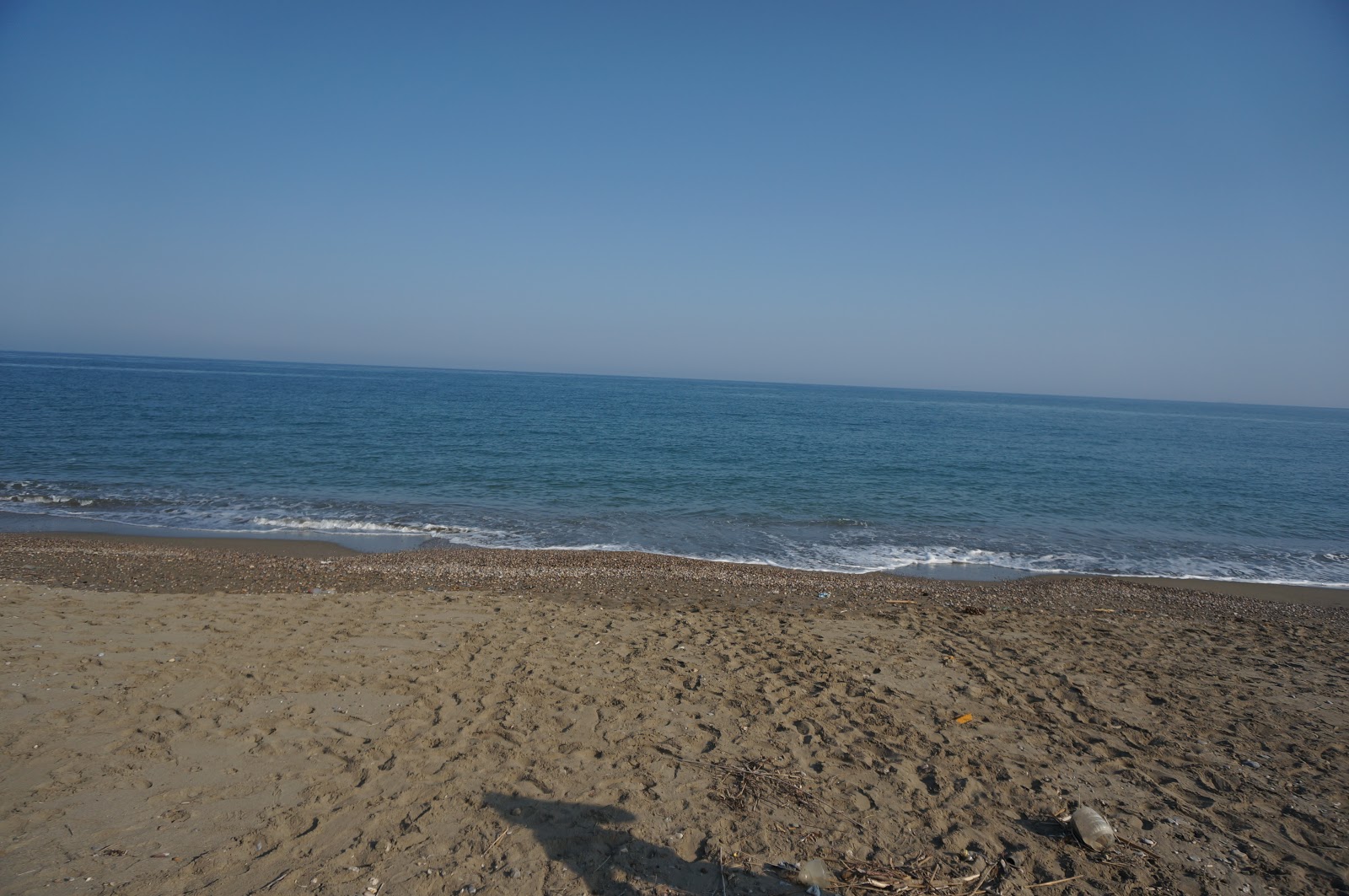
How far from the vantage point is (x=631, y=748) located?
5375 millimetres

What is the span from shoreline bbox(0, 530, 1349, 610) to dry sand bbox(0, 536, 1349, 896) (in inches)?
147

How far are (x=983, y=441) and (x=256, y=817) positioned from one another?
4459cm

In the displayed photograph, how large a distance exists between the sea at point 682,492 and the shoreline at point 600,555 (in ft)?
1.77

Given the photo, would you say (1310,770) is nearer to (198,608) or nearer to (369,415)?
(198,608)

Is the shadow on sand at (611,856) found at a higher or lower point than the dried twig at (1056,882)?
lower

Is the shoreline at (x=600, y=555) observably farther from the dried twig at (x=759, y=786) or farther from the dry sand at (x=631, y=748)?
the dried twig at (x=759, y=786)

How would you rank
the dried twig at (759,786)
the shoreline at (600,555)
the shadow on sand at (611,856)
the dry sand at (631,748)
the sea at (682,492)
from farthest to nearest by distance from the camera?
1. the sea at (682,492)
2. the shoreline at (600,555)
3. the dried twig at (759,786)
4. the dry sand at (631,748)
5. the shadow on sand at (611,856)

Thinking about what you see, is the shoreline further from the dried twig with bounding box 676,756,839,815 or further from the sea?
the dried twig with bounding box 676,756,839,815

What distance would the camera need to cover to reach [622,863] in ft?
13.4

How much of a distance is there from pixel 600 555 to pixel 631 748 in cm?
859

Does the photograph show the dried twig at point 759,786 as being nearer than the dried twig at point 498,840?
No

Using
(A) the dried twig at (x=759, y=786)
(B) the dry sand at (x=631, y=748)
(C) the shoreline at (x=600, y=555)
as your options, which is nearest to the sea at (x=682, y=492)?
(C) the shoreline at (x=600, y=555)

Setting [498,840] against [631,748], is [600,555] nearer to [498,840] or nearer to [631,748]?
[631,748]

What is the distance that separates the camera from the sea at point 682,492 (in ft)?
51.1
